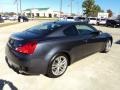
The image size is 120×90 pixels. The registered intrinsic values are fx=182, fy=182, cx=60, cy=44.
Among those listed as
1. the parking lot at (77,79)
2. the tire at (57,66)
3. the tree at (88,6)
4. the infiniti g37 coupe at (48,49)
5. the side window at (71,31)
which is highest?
the tree at (88,6)

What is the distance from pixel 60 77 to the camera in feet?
16.6

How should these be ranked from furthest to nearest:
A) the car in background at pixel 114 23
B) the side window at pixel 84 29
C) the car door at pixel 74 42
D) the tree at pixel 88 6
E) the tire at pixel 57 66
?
the tree at pixel 88 6, the car in background at pixel 114 23, the side window at pixel 84 29, the car door at pixel 74 42, the tire at pixel 57 66

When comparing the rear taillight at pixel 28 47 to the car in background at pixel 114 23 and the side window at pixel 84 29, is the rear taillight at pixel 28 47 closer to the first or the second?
the side window at pixel 84 29

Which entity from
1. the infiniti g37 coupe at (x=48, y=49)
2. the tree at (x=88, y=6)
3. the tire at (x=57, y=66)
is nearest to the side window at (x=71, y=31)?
the infiniti g37 coupe at (x=48, y=49)

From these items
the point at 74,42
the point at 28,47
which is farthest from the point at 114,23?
the point at 28,47

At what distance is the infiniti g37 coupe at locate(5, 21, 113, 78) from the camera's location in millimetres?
4477

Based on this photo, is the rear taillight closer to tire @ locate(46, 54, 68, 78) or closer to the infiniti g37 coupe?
the infiniti g37 coupe

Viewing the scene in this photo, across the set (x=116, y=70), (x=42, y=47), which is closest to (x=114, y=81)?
(x=116, y=70)

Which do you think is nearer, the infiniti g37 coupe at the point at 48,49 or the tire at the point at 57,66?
the infiniti g37 coupe at the point at 48,49

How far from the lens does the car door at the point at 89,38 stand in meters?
5.94

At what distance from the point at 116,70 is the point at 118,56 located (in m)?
1.96

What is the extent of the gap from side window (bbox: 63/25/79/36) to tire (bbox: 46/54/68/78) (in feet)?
2.27

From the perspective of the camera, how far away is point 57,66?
197 inches

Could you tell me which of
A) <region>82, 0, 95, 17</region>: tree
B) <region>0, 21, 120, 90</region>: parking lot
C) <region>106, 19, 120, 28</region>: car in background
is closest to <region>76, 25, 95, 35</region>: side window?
<region>0, 21, 120, 90</region>: parking lot
